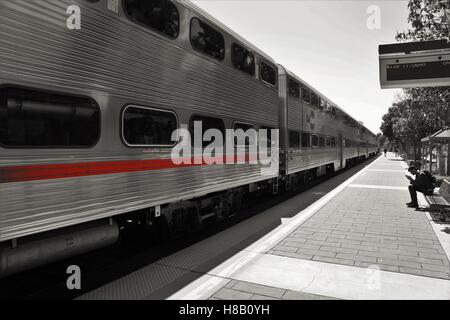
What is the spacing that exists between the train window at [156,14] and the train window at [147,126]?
1.18 m

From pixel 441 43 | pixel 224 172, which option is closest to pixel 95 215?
pixel 224 172

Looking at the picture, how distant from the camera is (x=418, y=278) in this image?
4.23 m

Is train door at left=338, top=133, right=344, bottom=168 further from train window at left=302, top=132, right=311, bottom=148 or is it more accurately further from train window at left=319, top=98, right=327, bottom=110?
train window at left=302, top=132, right=311, bottom=148

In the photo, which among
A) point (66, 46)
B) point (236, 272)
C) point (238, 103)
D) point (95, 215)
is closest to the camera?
point (66, 46)

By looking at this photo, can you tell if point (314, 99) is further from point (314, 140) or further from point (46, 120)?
point (46, 120)

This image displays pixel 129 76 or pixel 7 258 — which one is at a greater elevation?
pixel 129 76

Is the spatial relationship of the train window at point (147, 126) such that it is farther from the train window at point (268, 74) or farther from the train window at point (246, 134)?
the train window at point (268, 74)

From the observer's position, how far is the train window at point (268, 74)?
907 cm

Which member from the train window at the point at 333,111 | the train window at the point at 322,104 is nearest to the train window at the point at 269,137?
the train window at the point at 322,104

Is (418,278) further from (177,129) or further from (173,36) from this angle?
(173,36)

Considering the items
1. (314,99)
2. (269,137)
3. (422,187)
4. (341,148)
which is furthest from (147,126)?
(341,148)

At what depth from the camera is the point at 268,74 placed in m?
9.52

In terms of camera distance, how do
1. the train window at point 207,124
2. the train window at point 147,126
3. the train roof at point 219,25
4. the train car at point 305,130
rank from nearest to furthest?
the train window at point 147,126, the train roof at point 219,25, the train window at point 207,124, the train car at point 305,130

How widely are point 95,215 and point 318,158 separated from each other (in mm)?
12745
